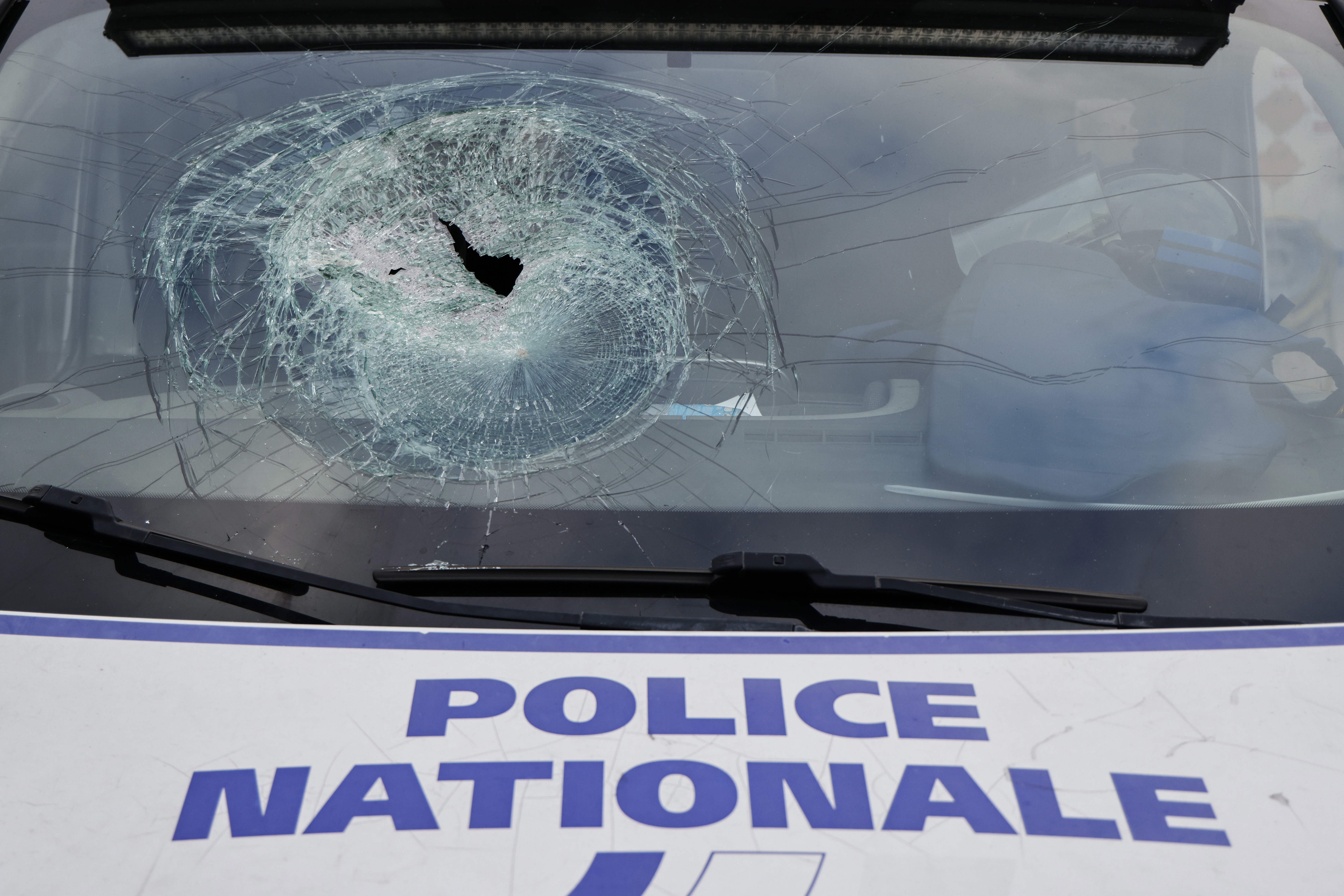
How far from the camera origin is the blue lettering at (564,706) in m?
1.24

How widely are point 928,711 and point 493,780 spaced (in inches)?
21.5

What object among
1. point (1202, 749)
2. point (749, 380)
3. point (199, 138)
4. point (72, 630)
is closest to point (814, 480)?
point (749, 380)

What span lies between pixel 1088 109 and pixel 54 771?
193cm

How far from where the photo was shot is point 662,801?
3.80 feet

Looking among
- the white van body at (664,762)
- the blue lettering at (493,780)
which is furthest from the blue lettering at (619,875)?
the blue lettering at (493,780)

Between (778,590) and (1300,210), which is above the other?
(1300,210)

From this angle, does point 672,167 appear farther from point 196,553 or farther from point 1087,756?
point 1087,756

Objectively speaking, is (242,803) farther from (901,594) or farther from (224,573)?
(901,594)

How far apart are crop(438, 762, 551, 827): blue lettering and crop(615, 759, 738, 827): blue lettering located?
0.33 ft

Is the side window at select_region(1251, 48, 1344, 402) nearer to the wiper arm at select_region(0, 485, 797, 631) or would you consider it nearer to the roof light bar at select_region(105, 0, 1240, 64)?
the roof light bar at select_region(105, 0, 1240, 64)

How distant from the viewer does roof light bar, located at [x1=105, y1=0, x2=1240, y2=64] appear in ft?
6.23

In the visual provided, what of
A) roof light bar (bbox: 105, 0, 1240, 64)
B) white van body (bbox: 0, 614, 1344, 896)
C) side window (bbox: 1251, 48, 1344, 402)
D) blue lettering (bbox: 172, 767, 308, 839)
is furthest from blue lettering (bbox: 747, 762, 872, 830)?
roof light bar (bbox: 105, 0, 1240, 64)


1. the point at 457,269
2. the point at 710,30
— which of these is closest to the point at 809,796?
the point at 457,269

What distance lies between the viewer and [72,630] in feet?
4.46
